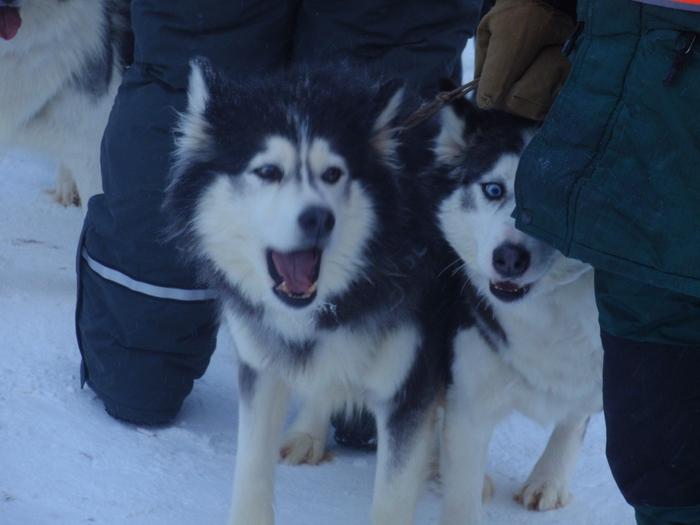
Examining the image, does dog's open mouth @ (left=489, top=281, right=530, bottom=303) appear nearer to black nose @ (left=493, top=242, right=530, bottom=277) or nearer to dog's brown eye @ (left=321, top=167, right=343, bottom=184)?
black nose @ (left=493, top=242, right=530, bottom=277)

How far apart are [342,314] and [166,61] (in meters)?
1.09

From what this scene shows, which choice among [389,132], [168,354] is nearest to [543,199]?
[389,132]

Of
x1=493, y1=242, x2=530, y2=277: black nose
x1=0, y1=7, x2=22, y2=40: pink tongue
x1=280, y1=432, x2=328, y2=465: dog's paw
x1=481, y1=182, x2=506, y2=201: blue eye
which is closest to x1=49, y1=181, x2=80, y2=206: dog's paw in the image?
x1=0, y1=7, x2=22, y2=40: pink tongue

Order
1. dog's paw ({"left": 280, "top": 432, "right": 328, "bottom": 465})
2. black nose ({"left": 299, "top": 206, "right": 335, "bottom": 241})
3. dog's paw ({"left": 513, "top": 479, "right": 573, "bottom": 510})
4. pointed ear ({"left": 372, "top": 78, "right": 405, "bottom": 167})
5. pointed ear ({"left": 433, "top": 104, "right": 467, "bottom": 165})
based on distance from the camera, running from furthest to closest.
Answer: dog's paw ({"left": 280, "top": 432, "right": 328, "bottom": 465}) → dog's paw ({"left": 513, "top": 479, "right": 573, "bottom": 510}) → pointed ear ({"left": 433, "top": 104, "right": 467, "bottom": 165}) → pointed ear ({"left": 372, "top": 78, "right": 405, "bottom": 167}) → black nose ({"left": 299, "top": 206, "right": 335, "bottom": 241})

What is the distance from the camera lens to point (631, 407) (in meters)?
1.56

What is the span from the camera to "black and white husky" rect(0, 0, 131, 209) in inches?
125

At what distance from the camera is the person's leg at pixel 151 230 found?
8.26ft

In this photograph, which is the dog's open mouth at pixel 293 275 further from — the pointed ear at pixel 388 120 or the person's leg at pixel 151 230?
the person's leg at pixel 151 230

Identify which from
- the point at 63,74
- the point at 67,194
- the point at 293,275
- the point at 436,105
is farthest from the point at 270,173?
the point at 67,194

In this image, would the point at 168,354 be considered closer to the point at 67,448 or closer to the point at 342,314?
the point at 67,448

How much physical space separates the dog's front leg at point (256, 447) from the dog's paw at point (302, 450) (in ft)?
1.31

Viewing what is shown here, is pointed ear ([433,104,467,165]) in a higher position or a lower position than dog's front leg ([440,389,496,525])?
higher

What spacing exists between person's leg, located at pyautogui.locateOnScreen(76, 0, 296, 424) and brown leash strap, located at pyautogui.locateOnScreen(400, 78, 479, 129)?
686 millimetres

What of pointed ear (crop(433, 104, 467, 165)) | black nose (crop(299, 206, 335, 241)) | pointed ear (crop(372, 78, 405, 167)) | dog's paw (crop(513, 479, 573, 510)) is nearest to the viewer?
black nose (crop(299, 206, 335, 241))
